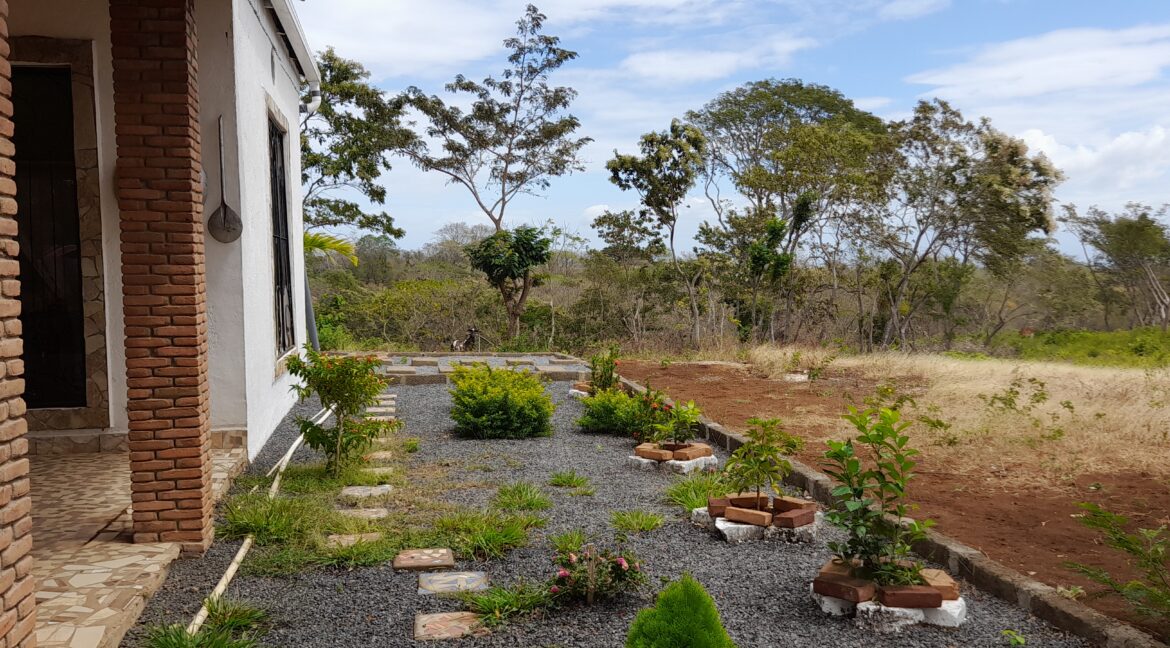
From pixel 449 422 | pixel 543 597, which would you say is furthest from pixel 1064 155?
pixel 543 597

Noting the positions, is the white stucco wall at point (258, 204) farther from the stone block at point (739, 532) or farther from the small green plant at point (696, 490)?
the stone block at point (739, 532)

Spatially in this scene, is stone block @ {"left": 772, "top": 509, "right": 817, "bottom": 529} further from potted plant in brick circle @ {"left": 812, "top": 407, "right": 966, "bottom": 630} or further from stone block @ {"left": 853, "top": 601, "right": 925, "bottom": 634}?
stone block @ {"left": 853, "top": 601, "right": 925, "bottom": 634}

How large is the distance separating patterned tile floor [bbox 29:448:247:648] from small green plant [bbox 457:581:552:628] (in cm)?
132

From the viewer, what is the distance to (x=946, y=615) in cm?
321

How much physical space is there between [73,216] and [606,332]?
44.8ft

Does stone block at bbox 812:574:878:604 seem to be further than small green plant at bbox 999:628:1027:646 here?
Yes

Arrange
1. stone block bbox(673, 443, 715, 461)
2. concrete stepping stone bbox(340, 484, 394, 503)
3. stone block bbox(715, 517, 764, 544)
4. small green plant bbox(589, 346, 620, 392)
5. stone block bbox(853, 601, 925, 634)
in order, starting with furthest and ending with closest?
small green plant bbox(589, 346, 620, 392)
stone block bbox(673, 443, 715, 461)
concrete stepping stone bbox(340, 484, 394, 503)
stone block bbox(715, 517, 764, 544)
stone block bbox(853, 601, 925, 634)

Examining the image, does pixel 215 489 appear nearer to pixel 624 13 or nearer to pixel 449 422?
pixel 449 422

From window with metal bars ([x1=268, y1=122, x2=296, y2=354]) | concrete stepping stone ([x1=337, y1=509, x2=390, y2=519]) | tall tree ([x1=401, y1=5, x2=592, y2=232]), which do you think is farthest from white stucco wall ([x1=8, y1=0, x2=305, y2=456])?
tall tree ([x1=401, y1=5, x2=592, y2=232])

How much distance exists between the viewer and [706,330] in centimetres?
1800

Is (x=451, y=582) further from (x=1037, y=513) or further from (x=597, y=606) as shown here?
(x=1037, y=513)

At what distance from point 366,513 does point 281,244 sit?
14.6 ft

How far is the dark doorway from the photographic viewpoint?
560cm

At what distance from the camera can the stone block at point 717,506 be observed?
448 centimetres
